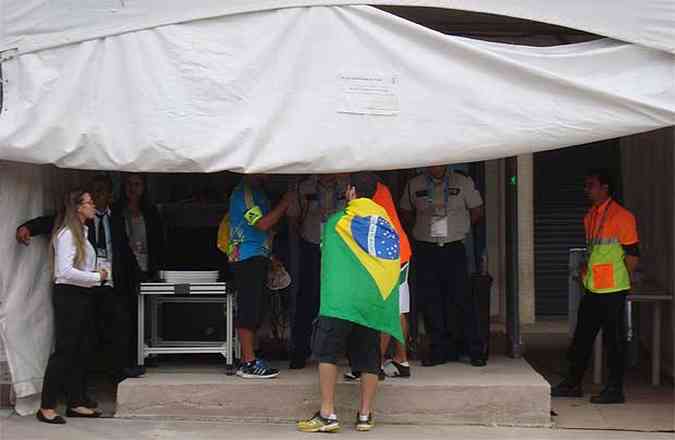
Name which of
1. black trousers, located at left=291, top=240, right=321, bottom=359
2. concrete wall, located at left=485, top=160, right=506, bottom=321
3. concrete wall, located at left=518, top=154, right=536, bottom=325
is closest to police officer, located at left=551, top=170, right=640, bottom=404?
black trousers, located at left=291, top=240, right=321, bottom=359

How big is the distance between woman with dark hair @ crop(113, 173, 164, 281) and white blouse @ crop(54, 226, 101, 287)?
37.3 inches

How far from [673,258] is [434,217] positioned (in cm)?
226

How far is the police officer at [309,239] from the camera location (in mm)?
8055

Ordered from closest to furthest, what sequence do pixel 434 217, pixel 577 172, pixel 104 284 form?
pixel 104 284 → pixel 434 217 → pixel 577 172

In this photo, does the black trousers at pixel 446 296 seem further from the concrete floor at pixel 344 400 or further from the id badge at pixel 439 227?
the concrete floor at pixel 344 400

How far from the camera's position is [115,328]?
26.5ft

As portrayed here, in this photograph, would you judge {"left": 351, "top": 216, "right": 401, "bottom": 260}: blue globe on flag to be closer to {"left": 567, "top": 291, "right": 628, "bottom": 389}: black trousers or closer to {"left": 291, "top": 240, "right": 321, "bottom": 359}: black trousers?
{"left": 291, "top": 240, "right": 321, "bottom": 359}: black trousers

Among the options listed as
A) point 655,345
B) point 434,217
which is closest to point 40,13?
point 434,217

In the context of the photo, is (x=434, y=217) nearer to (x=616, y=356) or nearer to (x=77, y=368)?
(x=616, y=356)

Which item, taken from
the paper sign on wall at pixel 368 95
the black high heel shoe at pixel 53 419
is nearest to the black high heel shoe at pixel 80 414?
the black high heel shoe at pixel 53 419

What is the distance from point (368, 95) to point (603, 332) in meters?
2.81

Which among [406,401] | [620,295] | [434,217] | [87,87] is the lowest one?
[406,401]

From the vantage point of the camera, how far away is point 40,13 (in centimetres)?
716

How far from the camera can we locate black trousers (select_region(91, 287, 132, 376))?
7.93 m
